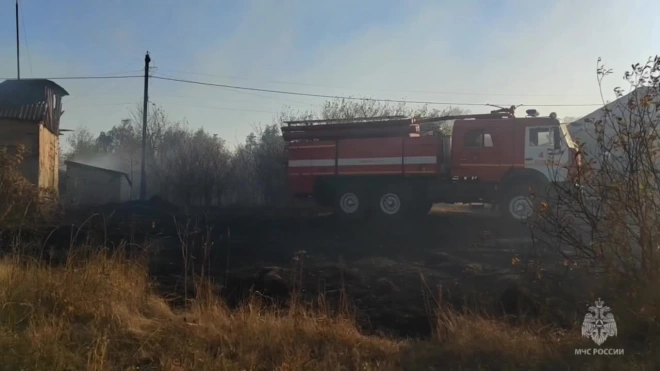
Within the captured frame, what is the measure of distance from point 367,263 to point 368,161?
26.0 ft

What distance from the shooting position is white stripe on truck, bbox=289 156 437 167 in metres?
16.5

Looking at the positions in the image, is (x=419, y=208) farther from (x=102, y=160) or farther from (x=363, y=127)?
(x=102, y=160)

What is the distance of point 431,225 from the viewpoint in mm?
16203

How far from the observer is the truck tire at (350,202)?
685 inches

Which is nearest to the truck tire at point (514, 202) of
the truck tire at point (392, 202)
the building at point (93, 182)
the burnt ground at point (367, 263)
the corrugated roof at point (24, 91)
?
the burnt ground at point (367, 263)

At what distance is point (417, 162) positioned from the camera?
16516 millimetres

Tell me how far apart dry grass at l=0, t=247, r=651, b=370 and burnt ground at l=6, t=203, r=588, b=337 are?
2.39 feet

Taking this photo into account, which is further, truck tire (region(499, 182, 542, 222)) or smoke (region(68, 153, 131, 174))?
smoke (region(68, 153, 131, 174))

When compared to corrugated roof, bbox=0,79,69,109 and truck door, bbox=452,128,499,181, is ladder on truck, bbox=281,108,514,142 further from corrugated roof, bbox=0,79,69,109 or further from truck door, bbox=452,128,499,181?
corrugated roof, bbox=0,79,69,109

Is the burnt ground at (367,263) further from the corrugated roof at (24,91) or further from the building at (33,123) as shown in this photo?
the corrugated roof at (24,91)

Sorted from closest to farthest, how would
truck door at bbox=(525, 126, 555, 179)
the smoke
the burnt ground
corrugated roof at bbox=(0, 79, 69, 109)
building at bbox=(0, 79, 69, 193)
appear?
the burnt ground < truck door at bbox=(525, 126, 555, 179) < building at bbox=(0, 79, 69, 193) < corrugated roof at bbox=(0, 79, 69, 109) < the smoke

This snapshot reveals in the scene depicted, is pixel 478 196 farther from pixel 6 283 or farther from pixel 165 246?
pixel 6 283

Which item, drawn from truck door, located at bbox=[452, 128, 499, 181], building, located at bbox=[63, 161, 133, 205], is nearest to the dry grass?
truck door, located at bbox=[452, 128, 499, 181]

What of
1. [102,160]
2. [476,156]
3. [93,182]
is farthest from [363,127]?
[102,160]
